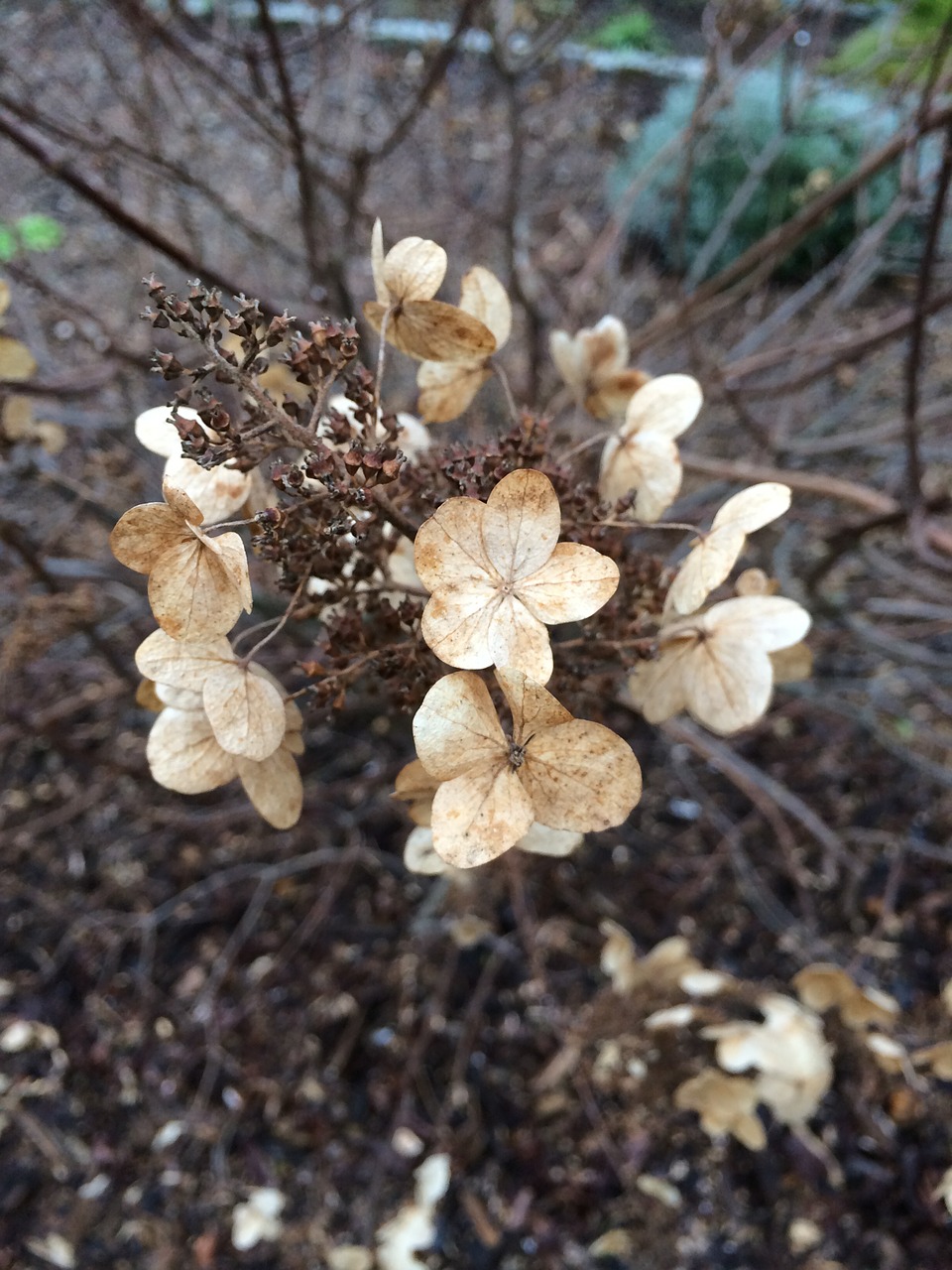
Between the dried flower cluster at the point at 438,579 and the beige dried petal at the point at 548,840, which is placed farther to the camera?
the beige dried petal at the point at 548,840

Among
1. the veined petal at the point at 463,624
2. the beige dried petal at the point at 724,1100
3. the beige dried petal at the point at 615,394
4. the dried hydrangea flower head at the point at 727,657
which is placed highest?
the beige dried petal at the point at 615,394

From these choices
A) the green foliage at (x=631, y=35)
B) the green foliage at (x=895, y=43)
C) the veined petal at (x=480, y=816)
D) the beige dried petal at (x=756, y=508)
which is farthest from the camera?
the green foliage at (x=631, y=35)

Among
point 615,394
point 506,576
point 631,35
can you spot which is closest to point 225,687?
point 506,576

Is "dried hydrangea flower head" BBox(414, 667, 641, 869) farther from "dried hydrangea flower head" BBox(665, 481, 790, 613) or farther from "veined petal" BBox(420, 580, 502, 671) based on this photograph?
"dried hydrangea flower head" BBox(665, 481, 790, 613)

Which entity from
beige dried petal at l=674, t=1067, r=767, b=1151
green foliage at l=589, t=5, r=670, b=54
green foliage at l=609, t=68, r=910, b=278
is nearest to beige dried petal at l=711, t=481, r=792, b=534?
beige dried petal at l=674, t=1067, r=767, b=1151

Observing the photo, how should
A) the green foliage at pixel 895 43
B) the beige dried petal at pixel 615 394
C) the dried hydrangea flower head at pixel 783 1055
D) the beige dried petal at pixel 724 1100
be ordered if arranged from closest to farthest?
1. the beige dried petal at pixel 615 394
2. the dried hydrangea flower head at pixel 783 1055
3. the beige dried petal at pixel 724 1100
4. the green foliage at pixel 895 43

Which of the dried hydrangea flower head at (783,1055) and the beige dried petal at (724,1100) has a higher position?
the dried hydrangea flower head at (783,1055)

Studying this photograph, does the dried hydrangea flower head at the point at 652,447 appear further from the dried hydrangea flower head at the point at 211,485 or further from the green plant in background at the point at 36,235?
the green plant in background at the point at 36,235

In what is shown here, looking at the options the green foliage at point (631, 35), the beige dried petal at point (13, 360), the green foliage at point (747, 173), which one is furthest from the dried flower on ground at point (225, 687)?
the green foliage at point (631, 35)
